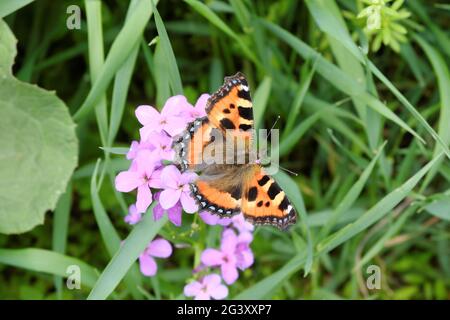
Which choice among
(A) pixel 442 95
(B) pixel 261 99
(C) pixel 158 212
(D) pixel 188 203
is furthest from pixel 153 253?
(A) pixel 442 95

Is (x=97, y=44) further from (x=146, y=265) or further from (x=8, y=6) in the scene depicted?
(x=146, y=265)

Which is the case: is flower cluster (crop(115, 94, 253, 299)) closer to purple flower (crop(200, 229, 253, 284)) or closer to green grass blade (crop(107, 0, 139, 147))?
purple flower (crop(200, 229, 253, 284))

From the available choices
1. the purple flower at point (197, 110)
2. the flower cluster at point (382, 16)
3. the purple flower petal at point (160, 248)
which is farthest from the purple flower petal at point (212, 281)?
the flower cluster at point (382, 16)

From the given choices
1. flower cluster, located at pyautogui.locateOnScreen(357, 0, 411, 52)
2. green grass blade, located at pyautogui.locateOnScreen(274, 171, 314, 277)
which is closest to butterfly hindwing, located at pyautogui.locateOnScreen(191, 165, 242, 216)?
green grass blade, located at pyautogui.locateOnScreen(274, 171, 314, 277)

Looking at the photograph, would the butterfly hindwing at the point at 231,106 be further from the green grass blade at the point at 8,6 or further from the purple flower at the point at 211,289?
the green grass blade at the point at 8,6

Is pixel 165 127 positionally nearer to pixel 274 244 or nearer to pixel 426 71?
pixel 274 244
